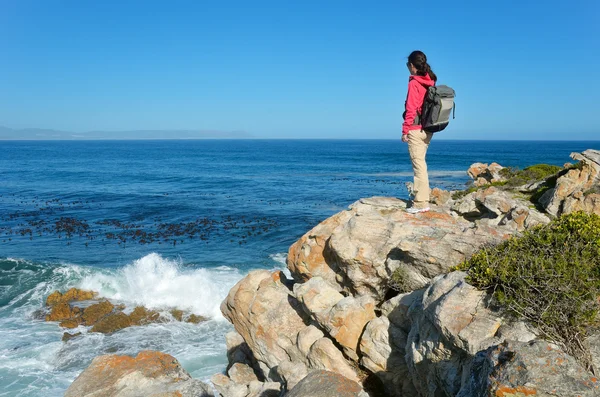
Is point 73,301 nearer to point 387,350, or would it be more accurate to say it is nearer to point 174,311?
point 174,311

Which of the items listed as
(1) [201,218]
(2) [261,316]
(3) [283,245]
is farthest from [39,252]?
(2) [261,316]

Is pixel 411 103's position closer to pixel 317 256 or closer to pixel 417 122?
pixel 417 122

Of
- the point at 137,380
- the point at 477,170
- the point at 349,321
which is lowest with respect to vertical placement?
the point at 137,380

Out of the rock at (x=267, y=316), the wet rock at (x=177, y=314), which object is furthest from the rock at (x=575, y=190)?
the wet rock at (x=177, y=314)

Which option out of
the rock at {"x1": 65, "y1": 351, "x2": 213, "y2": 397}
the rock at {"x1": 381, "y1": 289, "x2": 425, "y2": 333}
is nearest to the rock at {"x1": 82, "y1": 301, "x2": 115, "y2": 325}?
the rock at {"x1": 65, "y1": 351, "x2": 213, "y2": 397}

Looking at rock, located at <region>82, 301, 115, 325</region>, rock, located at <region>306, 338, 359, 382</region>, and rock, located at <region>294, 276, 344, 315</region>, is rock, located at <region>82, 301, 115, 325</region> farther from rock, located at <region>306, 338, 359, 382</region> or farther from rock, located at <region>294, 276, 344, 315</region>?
rock, located at <region>306, 338, 359, 382</region>

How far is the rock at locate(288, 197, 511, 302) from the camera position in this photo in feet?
30.5

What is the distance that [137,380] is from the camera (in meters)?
9.00

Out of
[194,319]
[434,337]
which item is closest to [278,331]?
[434,337]

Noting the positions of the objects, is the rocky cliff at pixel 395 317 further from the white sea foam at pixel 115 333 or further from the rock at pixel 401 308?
the white sea foam at pixel 115 333

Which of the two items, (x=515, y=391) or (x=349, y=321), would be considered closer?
(x=515, y=391)

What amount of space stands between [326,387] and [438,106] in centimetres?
634

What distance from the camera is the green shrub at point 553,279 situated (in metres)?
5.88

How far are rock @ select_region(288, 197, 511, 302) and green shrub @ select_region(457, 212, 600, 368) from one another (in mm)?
1765
